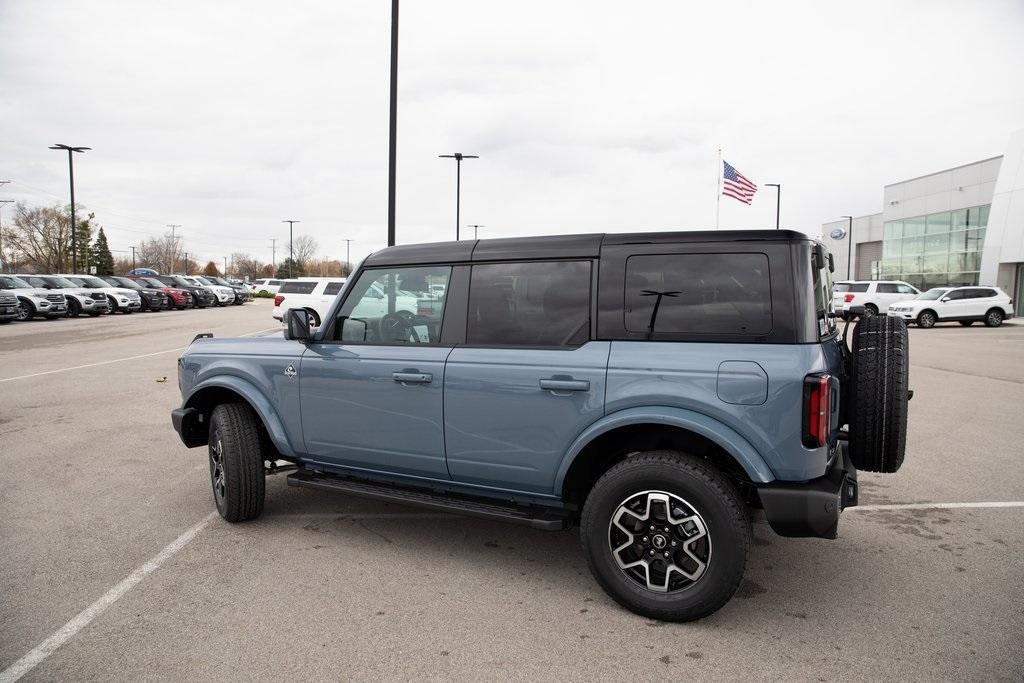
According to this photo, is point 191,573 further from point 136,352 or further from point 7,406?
point 136,352

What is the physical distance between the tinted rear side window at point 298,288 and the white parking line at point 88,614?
17.0 meters

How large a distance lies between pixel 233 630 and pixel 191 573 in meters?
0.81

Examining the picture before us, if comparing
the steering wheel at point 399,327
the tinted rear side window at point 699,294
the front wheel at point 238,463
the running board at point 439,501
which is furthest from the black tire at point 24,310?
the tinted rear side window at point 699,294

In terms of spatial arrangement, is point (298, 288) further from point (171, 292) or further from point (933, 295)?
point (933, 295)

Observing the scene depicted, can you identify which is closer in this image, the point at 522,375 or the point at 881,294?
the point at 522,375

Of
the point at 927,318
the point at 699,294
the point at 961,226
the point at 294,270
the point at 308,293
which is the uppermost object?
the point at 961,226

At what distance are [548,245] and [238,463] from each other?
8.24 feet

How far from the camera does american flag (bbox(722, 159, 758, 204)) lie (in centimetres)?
2373

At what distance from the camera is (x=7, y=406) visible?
28.7 ft

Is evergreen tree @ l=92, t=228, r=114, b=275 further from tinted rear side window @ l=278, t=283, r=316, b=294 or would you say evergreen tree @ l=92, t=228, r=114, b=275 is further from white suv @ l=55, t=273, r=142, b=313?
tinted rear side window @ l=278, t=283, r=316, b=294

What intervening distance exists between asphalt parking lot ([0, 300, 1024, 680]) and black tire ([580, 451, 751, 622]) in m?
0.14

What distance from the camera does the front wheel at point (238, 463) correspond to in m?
4.50

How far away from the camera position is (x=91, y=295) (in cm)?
2888

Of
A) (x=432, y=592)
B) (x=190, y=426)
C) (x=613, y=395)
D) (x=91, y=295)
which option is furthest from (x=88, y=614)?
(x=91, y=295)
